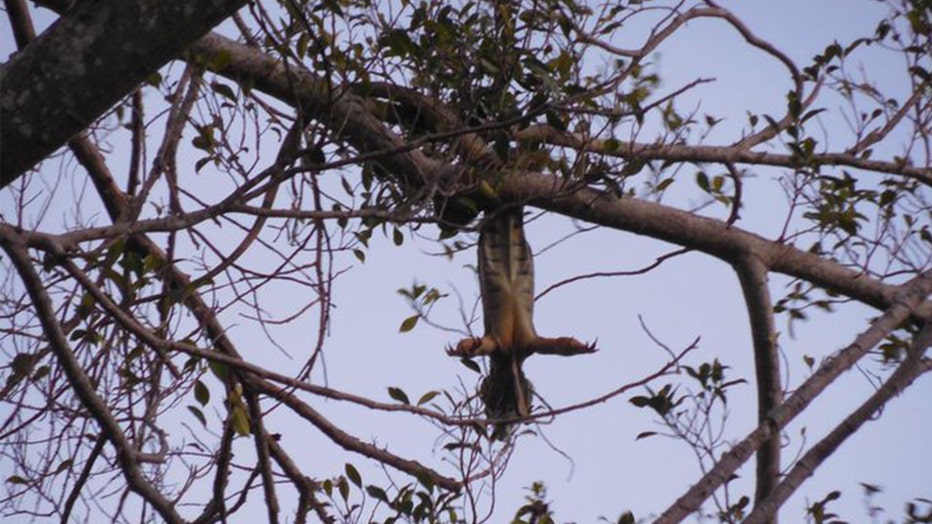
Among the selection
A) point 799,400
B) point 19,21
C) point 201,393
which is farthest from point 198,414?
point 799,400

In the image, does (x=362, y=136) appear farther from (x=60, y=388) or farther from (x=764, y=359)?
(x=764, y=359)

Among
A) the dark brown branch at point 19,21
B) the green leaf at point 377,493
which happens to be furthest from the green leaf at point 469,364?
the dark brown branch at point 19,21

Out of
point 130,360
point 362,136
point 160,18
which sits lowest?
point 160,18

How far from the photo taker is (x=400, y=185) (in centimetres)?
308

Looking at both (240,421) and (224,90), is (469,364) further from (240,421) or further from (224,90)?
(224,90)

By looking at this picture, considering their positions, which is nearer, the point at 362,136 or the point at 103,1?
the point at 103,1

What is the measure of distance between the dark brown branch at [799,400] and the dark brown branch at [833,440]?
84mm

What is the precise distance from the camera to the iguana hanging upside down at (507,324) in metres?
3.14

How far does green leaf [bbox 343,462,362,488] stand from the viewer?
3.14 meters

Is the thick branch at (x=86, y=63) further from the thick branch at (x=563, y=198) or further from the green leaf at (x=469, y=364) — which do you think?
the green leaf at (x=469, y=364)

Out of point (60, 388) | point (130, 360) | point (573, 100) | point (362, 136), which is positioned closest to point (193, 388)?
point (130, 360)

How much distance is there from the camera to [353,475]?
3.15 m

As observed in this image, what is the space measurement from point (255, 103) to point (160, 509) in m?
1.02

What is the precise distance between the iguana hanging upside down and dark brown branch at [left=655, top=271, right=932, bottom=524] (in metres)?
0.59
